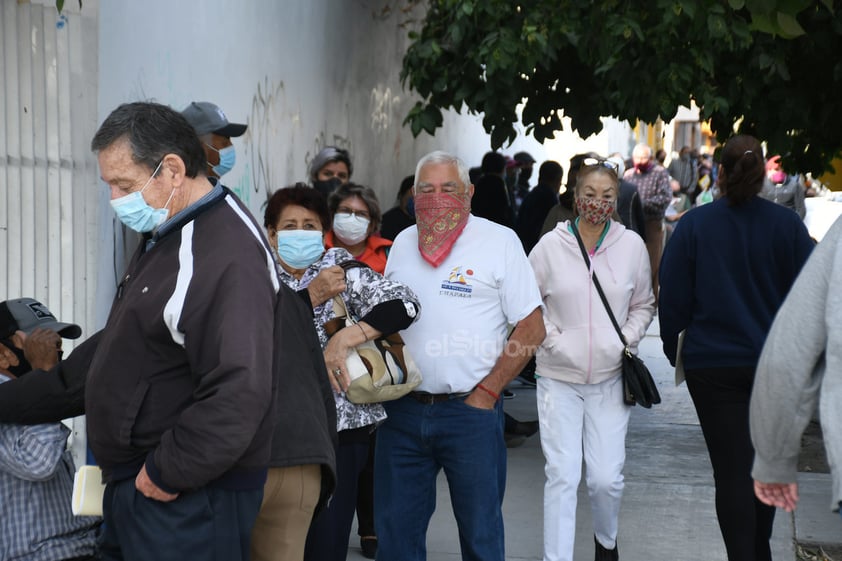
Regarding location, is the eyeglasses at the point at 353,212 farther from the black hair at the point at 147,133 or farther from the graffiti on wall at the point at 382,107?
the graffiti on wall at the point at 382,107

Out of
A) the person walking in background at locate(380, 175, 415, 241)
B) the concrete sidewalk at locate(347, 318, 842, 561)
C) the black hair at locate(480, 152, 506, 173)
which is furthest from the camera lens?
the black hair at locate(480, 152, 506, 173)

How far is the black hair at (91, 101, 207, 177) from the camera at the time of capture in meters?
3.20

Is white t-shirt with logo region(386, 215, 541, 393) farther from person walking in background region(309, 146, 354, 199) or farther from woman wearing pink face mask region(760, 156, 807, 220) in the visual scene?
woman wearing pink face mask region(760, 156, 807, 220)

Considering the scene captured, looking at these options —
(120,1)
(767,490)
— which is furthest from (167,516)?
(120,1)

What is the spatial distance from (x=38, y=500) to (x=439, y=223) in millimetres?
1801

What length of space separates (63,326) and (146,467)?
3.51ft

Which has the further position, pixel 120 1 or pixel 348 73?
pixel 348 73

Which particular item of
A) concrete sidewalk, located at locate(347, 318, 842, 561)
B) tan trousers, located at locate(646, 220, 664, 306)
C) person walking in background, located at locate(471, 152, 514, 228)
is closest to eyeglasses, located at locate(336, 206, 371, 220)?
concrete sidewalk, located at locate(347, 318, 842, 561)

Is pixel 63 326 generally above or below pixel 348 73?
below

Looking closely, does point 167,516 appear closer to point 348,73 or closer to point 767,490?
point 767,490

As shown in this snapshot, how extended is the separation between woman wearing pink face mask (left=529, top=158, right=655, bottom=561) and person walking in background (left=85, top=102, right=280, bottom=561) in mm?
2391

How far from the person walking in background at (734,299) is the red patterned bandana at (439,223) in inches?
41.1

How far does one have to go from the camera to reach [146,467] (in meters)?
3.08

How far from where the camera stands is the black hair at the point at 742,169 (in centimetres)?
511
